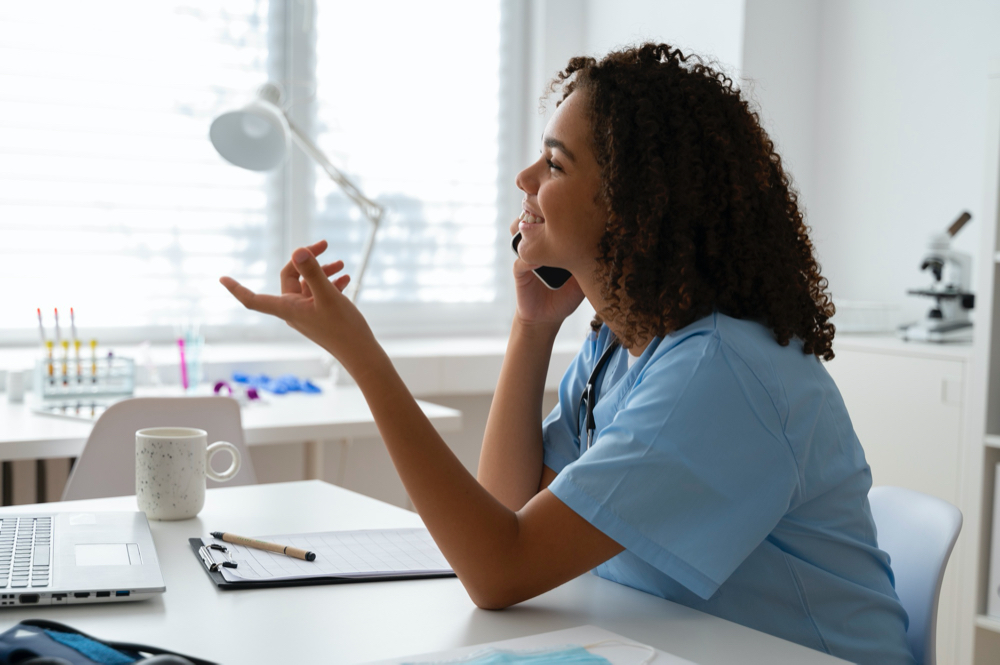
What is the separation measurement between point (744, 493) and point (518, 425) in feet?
1.44

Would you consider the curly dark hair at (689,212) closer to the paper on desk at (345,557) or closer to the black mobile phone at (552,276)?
the black mobile phone at (552,276)

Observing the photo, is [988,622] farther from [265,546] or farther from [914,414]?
[265,546]

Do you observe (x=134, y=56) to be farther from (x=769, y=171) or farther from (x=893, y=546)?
(x=893, y=546)

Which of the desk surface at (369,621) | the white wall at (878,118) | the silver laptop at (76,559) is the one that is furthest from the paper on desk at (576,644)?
the white wall at (878,118)

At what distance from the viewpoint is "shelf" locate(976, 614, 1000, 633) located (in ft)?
7.27

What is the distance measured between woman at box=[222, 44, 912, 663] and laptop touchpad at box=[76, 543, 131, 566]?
293 mm

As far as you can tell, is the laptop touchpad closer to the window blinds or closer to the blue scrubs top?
the blue scrubs top

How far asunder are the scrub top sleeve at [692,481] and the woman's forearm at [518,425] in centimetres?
35

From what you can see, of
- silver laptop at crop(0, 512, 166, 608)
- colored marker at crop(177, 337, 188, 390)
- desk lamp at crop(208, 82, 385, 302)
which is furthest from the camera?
colored marker at crop(177, 337, 188, 390)

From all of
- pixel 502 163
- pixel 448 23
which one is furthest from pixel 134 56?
pixel 502 163

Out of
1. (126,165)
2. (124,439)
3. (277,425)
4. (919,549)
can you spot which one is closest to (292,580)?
(919,549)

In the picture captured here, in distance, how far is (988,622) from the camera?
223 centimetres

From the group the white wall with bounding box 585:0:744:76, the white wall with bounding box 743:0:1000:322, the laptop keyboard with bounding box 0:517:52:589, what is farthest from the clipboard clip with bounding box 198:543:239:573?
the white wall with bounding box 743:0:1000:322

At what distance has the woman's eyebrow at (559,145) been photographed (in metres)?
1.12
